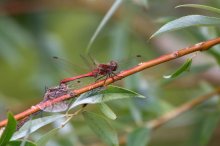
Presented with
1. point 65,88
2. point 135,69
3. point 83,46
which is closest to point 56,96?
point 65,88

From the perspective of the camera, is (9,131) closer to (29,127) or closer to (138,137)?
(29,127)

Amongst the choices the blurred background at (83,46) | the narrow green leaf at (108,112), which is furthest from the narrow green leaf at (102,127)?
the blurred background at (83,46)

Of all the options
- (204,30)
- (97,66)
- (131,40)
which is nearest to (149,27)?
(131,40)

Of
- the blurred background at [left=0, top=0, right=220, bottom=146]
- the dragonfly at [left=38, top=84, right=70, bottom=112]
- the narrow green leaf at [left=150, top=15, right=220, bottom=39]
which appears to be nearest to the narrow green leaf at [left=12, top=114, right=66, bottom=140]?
the dragonfly at [left=38, top=84, right=70, bottom=112]

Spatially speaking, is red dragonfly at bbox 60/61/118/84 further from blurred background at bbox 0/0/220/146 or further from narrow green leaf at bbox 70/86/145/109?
blurred background at bbox 0/0/220/146

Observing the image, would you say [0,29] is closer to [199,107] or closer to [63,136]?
[63,136]

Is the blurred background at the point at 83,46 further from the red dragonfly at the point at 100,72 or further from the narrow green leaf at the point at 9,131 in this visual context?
the narrow green leaf at the point at 9,131
